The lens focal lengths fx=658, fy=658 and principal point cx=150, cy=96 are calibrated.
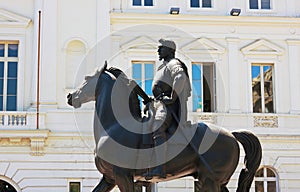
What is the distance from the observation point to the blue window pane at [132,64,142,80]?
70.3 feet

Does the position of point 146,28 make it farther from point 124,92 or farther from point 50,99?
point 124,92

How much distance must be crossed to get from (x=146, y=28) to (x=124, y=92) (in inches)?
538

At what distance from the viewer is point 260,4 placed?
2253cm

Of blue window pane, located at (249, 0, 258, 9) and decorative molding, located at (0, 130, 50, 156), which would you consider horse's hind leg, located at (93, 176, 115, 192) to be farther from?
blue window pane, located at (249, 0, 258, 9)

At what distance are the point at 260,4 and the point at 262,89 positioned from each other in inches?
117

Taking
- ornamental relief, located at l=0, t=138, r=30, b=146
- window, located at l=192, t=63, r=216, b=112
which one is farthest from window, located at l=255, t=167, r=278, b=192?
ornamental relief, located at l=0, t=138, r=30, b=146

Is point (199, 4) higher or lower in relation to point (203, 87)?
higher

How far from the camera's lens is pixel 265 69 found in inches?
872

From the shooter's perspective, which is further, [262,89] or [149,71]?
[262,89]

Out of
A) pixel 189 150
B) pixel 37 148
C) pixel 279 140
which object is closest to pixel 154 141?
pixel 189 150

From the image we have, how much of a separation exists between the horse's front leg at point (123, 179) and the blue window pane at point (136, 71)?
1369cm

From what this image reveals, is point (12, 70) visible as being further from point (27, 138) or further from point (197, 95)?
point (197, 95)

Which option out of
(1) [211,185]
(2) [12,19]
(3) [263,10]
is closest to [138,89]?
(1) [211,185]

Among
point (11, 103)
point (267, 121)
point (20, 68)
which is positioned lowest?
point (267, 121)
